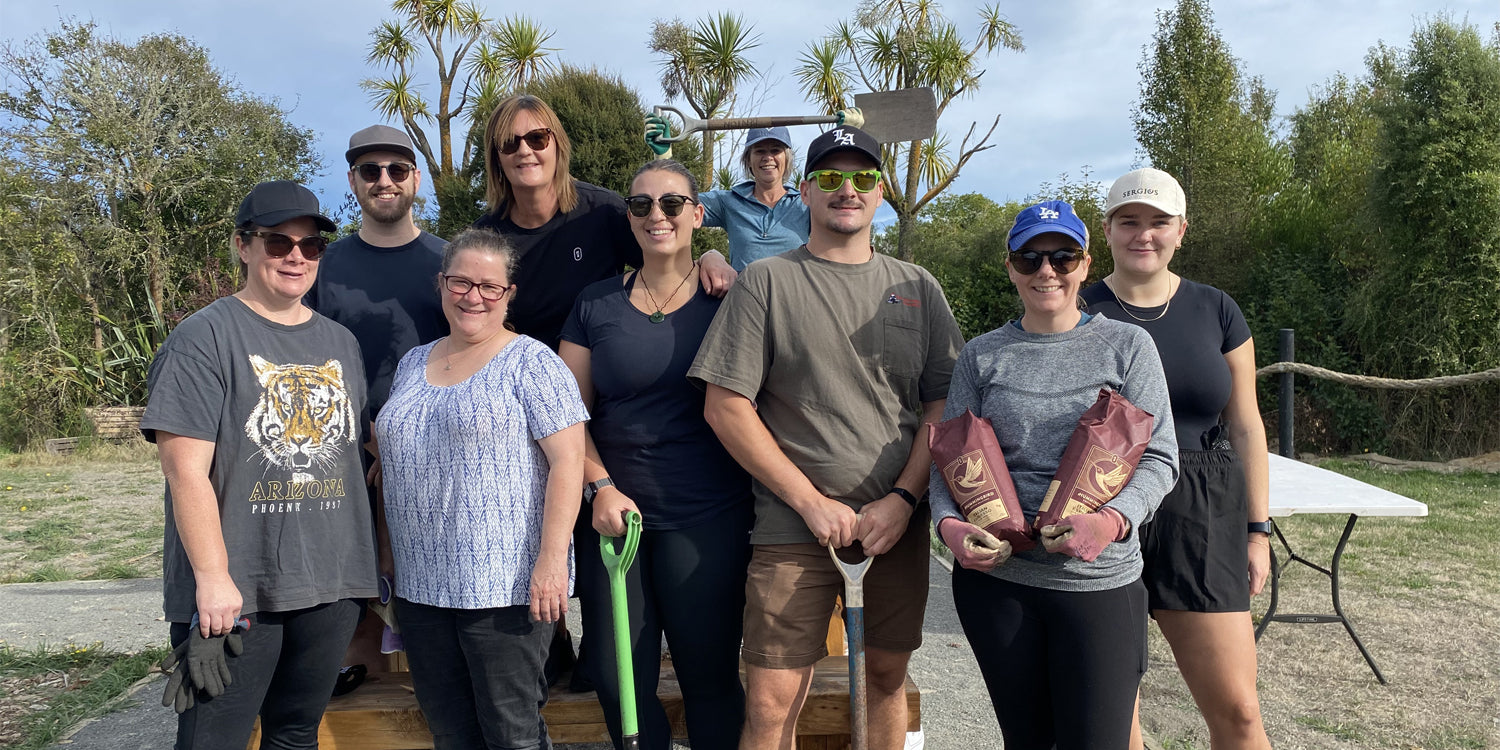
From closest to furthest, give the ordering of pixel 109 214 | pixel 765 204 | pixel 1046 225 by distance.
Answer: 1. pixel 1046 225
2. pixel 765 204
3. pixel 109 214

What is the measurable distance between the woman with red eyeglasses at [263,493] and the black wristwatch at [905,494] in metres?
1.35

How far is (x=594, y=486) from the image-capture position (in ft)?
8.21

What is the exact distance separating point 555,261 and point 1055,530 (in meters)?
1.81

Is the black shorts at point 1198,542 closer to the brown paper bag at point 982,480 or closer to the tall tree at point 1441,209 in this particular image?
the brown paper bag at point 982,480

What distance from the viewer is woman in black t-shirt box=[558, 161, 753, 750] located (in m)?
2.49

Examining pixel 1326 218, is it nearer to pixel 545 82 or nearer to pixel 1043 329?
pixel 545 82

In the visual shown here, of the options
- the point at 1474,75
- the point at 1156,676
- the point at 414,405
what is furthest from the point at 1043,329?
the point at 1474,75

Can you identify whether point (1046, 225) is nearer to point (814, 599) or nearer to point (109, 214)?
point (814, 599)

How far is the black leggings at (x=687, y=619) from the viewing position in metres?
2.49

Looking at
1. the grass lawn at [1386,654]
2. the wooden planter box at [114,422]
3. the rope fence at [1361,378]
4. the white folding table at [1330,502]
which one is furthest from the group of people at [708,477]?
the wooden planter box at [114,422]

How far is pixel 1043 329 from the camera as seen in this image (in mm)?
2242

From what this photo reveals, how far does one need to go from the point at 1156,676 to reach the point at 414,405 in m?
3.68

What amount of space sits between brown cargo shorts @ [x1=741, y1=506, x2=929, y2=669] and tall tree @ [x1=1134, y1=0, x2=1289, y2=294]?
12.3 metres

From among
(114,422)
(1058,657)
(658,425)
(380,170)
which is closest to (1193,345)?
(1058,657)
